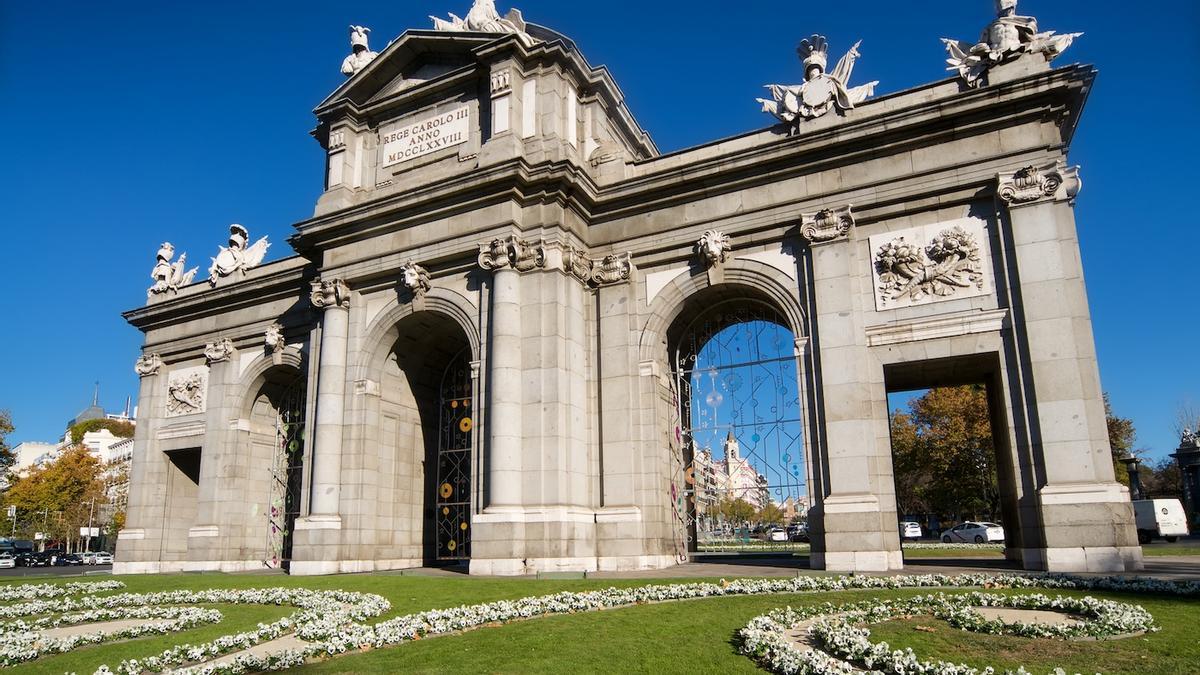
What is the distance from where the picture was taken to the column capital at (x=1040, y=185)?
17.9 meters

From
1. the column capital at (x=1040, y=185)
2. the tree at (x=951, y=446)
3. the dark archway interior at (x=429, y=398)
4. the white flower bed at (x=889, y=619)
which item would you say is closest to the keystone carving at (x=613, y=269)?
the dark archway interior at (x=429, y=398)

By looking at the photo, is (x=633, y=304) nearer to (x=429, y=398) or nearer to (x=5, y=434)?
(x=429, y=398)

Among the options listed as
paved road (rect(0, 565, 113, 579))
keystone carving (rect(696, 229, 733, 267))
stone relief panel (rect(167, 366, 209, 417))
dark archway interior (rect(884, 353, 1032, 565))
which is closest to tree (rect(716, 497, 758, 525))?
dark archway interior (rect(884, 353, 1032, 565))

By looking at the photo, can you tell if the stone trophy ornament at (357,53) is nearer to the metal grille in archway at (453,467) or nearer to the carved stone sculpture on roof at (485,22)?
the carved stone sculpture on roof at (485,22)

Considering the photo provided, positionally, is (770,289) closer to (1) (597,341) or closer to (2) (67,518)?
(1) (597,341)

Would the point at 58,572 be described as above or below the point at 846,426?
below

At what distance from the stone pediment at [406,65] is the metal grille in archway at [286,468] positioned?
10494mm

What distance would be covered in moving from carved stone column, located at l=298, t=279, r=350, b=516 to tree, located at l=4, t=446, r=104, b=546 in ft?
188

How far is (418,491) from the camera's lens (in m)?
25.7

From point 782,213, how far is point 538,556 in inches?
421

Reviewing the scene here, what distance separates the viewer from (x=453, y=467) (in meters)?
26.9

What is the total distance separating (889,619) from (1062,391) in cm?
927

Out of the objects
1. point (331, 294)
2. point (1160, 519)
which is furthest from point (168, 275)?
point (1160, 519)

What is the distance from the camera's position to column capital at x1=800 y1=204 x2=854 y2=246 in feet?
65.3
